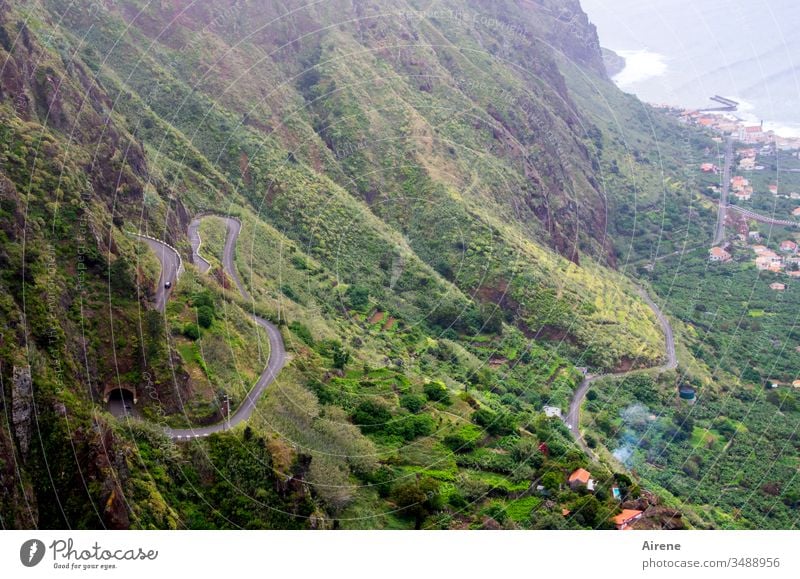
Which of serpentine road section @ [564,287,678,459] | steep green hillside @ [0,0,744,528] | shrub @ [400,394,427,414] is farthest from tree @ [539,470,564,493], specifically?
serpentine road section @ [564,287,678,459]

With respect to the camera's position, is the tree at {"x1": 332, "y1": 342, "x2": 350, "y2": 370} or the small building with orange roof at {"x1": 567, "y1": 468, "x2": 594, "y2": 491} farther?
the tree at {"x1": 332, "y1": 342, "x2": 350, "y2": 370}

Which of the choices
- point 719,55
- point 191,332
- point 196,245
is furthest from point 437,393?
point 719,55

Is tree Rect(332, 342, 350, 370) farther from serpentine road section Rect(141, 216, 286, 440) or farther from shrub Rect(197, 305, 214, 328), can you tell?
shrub Rect(197, 305, 214, 328)

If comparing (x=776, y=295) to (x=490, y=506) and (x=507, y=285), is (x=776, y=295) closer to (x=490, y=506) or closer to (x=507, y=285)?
(x=507, y=285)

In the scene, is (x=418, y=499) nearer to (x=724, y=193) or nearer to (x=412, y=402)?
(x=412, y=402)

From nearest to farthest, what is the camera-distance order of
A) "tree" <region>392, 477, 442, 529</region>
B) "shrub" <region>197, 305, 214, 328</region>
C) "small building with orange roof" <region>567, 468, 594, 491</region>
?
"tree" <region>392, 477, 442, 529</region>, "small building with orange roof" <region>567, 468, 594, 491</region>, "shrub" <region>197, 305, 214, 328</region>

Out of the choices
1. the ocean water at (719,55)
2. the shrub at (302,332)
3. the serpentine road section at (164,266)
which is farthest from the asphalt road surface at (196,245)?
the ocean water at (719,55)

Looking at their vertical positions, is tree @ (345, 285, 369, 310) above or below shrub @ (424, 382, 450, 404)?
above
